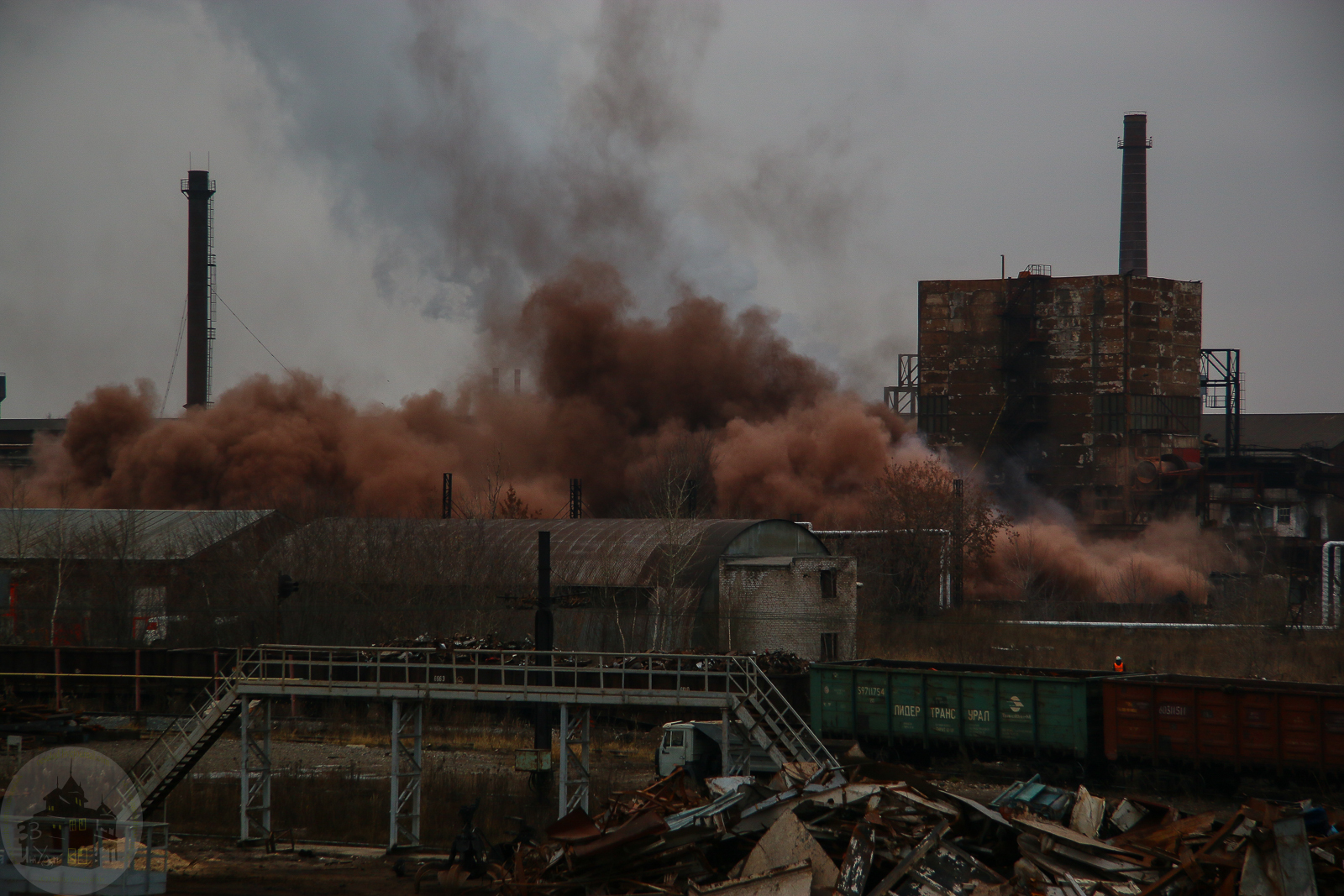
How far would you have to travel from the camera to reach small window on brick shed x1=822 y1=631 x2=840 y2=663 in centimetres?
3803

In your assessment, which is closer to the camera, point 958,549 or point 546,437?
point 958,549

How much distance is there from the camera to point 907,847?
14789 millimetres

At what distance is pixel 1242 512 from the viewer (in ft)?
212

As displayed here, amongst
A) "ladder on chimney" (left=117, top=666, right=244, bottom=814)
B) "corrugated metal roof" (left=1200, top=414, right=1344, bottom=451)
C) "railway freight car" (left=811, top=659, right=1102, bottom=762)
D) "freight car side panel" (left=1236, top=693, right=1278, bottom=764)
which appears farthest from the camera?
"corrugated metal roof" (left=1200, top=414, right=1344, bottom=451)

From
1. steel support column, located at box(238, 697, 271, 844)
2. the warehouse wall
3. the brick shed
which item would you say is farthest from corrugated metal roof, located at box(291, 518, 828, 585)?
steel support column, located at box(238, 697, 271, 844)

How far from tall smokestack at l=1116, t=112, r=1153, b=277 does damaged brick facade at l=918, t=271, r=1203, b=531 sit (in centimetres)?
489

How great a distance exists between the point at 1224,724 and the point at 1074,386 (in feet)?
149

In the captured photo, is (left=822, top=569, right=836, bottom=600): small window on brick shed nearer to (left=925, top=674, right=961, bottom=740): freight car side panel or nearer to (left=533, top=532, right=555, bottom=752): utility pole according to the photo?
(left=925, top=674, right=961, bottom=740): freight car side panel

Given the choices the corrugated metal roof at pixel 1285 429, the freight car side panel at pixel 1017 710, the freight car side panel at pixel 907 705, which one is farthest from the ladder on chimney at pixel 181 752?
the corrugated metal roof at pixel 1285 429

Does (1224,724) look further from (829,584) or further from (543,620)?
(829,584)

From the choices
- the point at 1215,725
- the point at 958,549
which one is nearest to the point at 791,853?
the point at 1215,725

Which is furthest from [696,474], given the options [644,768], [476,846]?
[476,846]

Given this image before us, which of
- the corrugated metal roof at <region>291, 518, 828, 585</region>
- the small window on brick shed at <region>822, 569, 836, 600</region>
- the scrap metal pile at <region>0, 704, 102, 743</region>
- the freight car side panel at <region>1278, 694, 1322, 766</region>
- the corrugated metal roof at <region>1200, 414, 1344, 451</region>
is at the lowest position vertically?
the scrap metal pile at <region>0, 704, 102, 743</region>

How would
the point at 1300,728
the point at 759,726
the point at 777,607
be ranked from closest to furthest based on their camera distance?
the point at 759,726, the point at 1300,728, the point at 777,607
